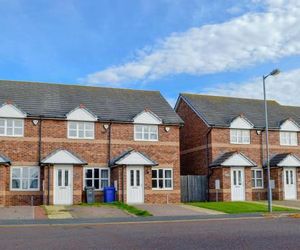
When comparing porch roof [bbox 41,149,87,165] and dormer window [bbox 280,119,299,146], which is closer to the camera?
porch roof [bbox 41,149,87,165]

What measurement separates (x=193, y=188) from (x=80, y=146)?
9.37 m

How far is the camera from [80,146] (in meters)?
32.2

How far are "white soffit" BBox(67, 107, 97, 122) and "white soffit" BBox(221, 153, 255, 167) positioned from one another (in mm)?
10205

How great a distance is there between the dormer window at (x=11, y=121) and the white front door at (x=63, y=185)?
3.68 meters

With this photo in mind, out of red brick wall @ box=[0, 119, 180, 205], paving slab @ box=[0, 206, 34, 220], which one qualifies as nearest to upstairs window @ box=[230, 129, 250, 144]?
red brick wall @ box=[0, 119, 180, 205]

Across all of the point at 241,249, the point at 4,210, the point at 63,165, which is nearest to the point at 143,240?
the point at 241,249

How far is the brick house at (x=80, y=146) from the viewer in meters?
30.4

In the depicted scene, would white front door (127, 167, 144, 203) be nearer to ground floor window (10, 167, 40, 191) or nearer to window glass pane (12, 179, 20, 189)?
ground floor window (10, 167, 40, 191)

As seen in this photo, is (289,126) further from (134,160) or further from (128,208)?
(128,208)

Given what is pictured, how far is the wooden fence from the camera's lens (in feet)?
116

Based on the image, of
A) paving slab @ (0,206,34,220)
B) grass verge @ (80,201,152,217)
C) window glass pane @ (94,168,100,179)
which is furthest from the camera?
window glass pane @ (94,168,100,179)

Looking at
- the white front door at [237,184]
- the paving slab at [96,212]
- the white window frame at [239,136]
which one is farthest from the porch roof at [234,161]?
the paving slab at [96,212]

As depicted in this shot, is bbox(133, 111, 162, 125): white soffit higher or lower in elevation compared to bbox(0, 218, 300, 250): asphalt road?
higher

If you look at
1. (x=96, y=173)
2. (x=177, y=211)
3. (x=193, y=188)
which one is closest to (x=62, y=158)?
(x=96, y=173)
